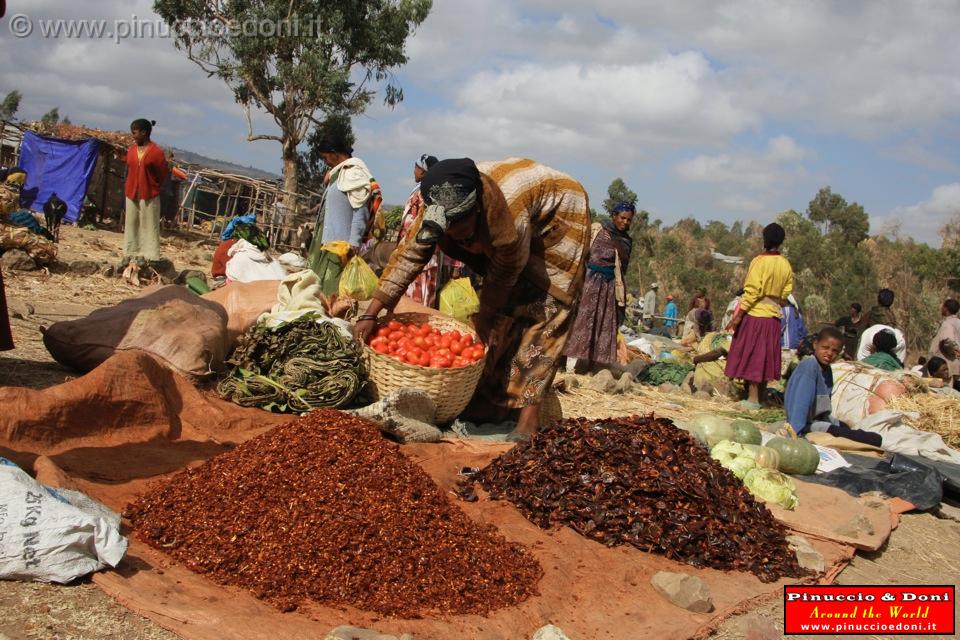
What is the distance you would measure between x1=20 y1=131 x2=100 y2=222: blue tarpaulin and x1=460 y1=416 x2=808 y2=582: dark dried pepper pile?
46.5 feet

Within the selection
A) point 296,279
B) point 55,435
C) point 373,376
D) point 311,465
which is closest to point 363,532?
point 311,465

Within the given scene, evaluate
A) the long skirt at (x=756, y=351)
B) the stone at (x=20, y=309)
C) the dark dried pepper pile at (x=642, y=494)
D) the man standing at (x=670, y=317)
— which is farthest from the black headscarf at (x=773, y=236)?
the man standing at (x=670, y=317)

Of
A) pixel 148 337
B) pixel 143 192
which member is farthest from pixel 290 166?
pixel 148 337

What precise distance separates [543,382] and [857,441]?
2.61 m

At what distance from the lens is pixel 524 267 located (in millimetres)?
4336

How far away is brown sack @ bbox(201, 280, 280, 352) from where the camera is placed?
5.31 meters

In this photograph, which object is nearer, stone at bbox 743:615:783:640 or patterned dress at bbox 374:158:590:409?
stone at bbox 743:615:783:640

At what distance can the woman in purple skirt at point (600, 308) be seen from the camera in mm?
8203

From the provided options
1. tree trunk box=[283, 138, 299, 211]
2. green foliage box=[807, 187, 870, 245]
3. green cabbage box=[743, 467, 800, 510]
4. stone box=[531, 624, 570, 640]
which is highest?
green foliage box=[807, 187, 870, 245]

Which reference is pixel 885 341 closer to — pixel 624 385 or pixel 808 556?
pixel 624 385

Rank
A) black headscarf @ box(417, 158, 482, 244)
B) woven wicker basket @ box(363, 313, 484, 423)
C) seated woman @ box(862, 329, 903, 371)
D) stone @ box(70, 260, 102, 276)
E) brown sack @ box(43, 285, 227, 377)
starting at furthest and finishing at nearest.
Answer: stone @ box(70, 260, 102, 276) → seated woman @ box(862, 329, 903, 371) → brown sack @ box(43, 285, 227, 377) → woven wicker basket @ box(363, 313, 484, 423) → black headscarf @ box(417, 158, 482, 244)

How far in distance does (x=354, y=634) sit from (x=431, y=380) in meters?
2.22

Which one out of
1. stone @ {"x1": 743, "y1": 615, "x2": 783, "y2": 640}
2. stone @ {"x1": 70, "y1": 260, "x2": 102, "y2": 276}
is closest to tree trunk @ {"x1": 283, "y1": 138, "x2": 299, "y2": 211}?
stone @ {"x1": 70, "y1": 260, "x2": 102, "y2": 276}

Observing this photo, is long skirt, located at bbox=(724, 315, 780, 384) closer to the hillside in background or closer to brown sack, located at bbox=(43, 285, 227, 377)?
brown sack, located at bbox=(43, 285, 227, 377)
